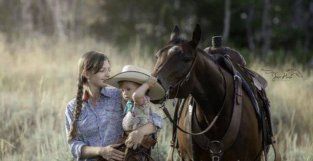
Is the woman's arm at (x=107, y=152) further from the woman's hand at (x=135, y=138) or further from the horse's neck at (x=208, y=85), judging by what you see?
the horse's neck at (x=208, y=85)

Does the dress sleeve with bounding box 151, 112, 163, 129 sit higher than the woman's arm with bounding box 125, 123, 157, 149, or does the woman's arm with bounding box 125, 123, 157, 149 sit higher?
the dress sleeve with bounding box 151, 112, 163, 129

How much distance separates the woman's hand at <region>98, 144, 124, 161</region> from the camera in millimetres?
4031

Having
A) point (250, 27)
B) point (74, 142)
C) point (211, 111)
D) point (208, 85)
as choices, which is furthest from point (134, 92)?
point (250, 27)

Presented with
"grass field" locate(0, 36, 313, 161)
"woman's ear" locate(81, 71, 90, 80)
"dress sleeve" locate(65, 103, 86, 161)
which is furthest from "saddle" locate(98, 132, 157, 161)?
"grass field" locate(0, 36, 313, 161)

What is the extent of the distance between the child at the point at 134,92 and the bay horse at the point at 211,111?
189 millimetres

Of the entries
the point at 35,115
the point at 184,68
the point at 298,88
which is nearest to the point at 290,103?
the point at 298,88

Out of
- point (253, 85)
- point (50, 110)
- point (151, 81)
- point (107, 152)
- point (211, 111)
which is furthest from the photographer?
point (50, 110)

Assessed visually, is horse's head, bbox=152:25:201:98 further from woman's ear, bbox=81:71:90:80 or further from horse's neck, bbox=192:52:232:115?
woman's ear, bbox=81:71:90:80

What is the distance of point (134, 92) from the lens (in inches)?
155

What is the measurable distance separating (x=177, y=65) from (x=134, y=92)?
1.18 feet

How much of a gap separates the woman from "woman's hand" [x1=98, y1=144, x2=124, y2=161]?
0.02 meters

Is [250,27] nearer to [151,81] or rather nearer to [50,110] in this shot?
[50,110]

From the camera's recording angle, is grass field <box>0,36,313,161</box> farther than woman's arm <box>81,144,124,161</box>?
Yes

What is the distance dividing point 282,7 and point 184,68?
19.1 meters
